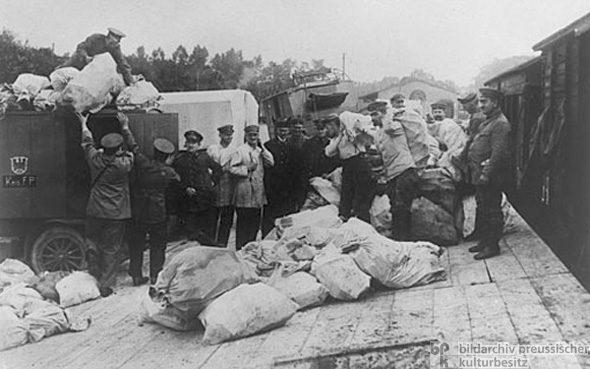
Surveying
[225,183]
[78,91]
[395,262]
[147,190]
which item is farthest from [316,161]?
[395,262]

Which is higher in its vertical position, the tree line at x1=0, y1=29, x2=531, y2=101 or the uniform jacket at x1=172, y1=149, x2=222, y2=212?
the tree line at x1=0, y1=29, x2=531, y2=101

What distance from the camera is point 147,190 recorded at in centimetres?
575

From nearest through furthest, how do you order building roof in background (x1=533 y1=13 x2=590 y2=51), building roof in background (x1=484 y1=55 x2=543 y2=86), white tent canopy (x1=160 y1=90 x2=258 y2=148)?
building roof in background (x1=533 y1=13 x2=590 y2=51) < building roof in background (x1=484 y1=55 x2=543 y2=86) < white tent canopy (x1=160 y1=90 x2=258 y2=148)

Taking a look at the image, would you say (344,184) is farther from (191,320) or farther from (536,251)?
(191,320)

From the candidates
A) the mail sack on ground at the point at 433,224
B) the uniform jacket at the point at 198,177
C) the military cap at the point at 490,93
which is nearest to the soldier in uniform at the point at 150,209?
the uniform jacket at the point at 198,177

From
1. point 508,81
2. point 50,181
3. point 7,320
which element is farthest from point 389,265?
point 508,81

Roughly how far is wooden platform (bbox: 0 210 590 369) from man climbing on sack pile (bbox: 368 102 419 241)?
109cm

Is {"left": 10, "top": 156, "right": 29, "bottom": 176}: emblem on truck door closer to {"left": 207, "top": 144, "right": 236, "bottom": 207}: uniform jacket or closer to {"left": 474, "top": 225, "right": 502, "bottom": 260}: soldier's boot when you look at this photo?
{"left": 207, "top": 144, "right": 236, "bottom": 207}: uniform jacket

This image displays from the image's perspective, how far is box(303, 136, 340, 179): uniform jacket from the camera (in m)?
7.48

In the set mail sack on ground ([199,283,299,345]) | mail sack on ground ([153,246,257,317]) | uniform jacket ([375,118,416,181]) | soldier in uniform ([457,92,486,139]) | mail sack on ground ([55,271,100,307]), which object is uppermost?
soldier in uniform ([457,92,486,139])

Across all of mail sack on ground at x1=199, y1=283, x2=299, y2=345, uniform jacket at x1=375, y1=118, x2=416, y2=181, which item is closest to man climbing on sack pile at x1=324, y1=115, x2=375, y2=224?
uniform jacket at x1=375, y1=118, x2=416, y2=181

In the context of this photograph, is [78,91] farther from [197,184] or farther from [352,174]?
[352,174]

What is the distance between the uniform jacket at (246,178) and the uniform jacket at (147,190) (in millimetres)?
879

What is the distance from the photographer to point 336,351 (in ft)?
11.4
